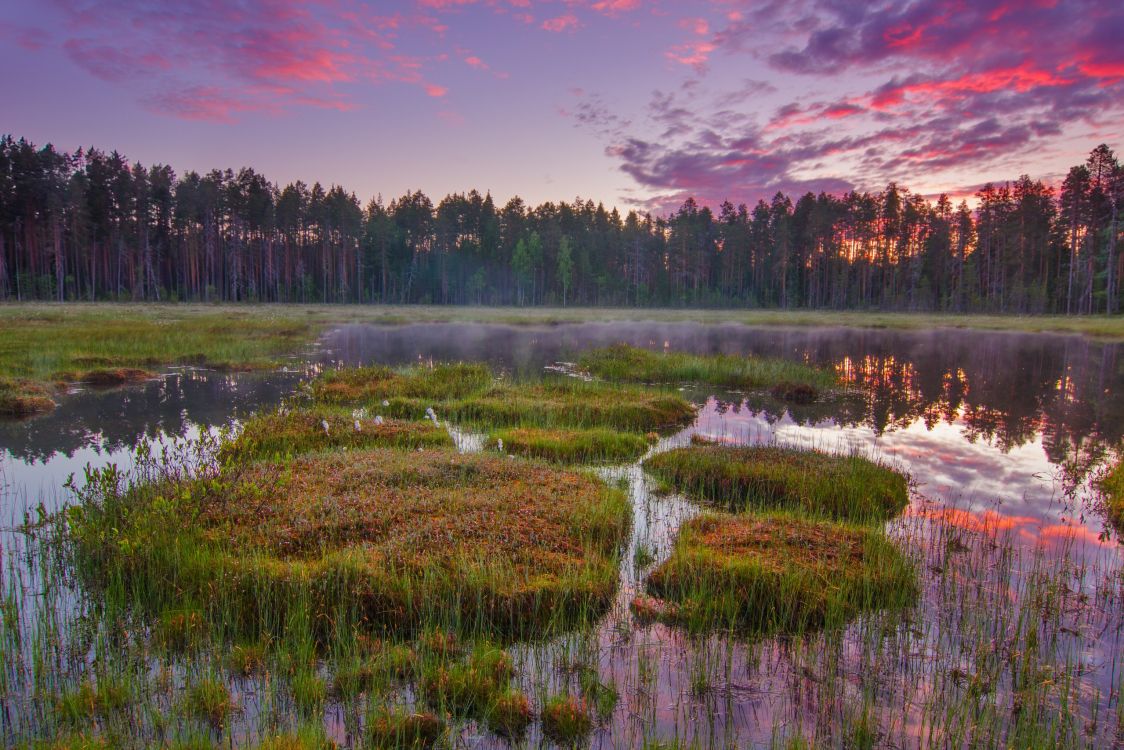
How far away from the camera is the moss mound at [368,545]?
7.22 meters

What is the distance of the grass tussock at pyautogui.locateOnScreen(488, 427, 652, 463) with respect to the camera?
1477 cm

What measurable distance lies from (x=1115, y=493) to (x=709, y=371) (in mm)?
17924

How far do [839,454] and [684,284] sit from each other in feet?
327

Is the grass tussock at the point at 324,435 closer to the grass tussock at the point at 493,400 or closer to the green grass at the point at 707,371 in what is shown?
the grass tussock at the point at 493,400

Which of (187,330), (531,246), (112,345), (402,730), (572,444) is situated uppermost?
(531,246)

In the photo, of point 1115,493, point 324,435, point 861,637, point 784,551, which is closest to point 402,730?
point 861,637

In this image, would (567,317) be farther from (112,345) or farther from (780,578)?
(780,578)

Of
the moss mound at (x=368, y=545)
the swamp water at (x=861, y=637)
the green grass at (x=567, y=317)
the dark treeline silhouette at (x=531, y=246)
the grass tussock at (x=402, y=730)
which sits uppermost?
the dark treeline silhouette at (x=531, y=246)

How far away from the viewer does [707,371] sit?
97.0 feet

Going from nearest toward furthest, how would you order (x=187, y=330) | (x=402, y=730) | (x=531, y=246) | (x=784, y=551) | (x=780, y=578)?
(x=402, y=730) < (x=780, y=578) < (x=784, y=551) < (x=187, y=330) < (x=531, y=246)

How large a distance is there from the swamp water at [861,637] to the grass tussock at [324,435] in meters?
1.37

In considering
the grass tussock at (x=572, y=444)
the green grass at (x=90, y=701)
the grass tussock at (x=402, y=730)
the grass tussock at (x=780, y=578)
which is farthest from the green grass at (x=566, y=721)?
the grass tussock at (x=572, y=444)

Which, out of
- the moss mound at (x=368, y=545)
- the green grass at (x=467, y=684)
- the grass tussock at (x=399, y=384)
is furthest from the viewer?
the grass tussock at (x=399, y=384)

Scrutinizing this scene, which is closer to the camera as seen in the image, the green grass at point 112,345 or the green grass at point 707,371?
the green grass at point 112,345
